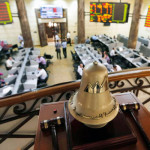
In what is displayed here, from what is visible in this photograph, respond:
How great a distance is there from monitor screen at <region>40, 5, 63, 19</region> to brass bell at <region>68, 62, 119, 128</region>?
43.9ft

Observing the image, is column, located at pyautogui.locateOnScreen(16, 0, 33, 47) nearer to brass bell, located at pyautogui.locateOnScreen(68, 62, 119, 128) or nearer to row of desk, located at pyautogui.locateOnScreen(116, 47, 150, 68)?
row of desk, located at pyautogui.locateOnScreen(116, 47, 150, 68)

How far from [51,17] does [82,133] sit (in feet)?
44.5

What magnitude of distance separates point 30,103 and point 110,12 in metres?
7.91

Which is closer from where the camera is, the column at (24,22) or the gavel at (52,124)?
the gavel at (52,124)

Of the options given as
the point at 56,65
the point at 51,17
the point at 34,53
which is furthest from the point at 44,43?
the point at 56,65

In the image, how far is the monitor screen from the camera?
1237cm

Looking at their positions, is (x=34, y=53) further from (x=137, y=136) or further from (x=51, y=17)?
(x=137, y=136)

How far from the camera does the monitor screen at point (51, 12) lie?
40.6 ft

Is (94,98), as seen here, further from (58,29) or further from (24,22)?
(58,29)

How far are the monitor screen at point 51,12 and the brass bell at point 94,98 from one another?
43.9 ft

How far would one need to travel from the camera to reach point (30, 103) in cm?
134

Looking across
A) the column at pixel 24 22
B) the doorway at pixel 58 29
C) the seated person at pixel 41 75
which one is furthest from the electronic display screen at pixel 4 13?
the doorway at pixel 58 29

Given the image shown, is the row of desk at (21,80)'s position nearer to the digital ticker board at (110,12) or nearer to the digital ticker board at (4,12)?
the digital ticker board at (4,12)

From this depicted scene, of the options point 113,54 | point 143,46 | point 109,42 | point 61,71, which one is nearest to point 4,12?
point 61,71
